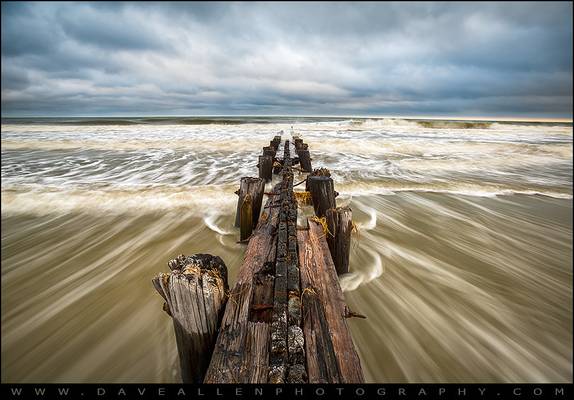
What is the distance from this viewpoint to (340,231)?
11.6 ft

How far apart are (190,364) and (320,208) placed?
2.98 m

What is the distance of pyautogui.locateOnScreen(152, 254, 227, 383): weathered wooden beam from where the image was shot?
71.5 inches

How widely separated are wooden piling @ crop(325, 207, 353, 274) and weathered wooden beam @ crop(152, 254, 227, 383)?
6.22 feet

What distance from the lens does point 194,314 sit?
74.3 inches

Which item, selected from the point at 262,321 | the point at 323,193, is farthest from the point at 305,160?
the point at 262,321

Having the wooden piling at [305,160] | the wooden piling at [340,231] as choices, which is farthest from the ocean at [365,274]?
the wooden piling at [305,160]

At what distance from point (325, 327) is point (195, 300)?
3.06 feet

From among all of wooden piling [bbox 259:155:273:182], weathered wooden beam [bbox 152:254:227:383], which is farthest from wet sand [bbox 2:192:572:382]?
wooden piling [bbox 259:155:273:182]

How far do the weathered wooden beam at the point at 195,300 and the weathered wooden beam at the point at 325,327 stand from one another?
0.67 meters

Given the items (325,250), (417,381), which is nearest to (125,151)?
(325,250)

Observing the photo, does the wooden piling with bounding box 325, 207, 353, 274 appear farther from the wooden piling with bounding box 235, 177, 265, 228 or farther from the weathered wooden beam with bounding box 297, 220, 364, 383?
the wooden piling with bounding box 235, 177, 265, 228

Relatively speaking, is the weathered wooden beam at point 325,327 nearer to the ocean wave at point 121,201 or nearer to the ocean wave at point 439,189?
the ocean wave at point 121,201

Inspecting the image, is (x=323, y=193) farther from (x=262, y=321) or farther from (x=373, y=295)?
(x=262, y=321)

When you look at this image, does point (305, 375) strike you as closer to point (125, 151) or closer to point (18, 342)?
point (18, 342)
